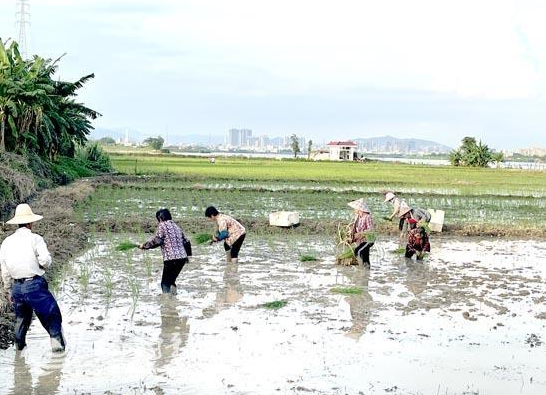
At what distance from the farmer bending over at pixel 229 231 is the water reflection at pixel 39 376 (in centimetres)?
368

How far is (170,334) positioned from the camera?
629cm

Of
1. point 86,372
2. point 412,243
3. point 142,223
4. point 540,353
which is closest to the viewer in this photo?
point 86,372

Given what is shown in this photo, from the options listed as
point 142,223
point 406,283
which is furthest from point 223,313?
point 142,223

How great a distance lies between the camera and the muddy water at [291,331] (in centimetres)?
509

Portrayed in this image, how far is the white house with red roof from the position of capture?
7469cm

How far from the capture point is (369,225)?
Answer: 9.98 metres

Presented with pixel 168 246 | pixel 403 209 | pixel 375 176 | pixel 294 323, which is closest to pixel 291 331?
pixel 294 323

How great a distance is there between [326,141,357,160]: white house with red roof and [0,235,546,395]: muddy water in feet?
212

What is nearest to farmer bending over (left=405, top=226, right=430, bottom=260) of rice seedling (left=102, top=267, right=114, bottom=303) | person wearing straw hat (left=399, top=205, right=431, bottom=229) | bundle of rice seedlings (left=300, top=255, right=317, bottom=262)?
person wearing straw hat (left=399, top=205, right=431, bottom=229)

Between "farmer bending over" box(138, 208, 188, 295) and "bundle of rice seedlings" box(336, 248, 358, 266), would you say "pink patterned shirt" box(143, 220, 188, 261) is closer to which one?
"farmer bending over" box(138, 208, 188, 295)

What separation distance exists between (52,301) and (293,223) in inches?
342

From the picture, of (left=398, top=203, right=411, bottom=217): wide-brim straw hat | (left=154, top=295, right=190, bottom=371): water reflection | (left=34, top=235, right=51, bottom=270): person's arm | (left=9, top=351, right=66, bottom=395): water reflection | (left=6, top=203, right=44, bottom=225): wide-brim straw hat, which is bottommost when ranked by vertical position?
(left=154, top=295, right=190, bottom=371): water reflection

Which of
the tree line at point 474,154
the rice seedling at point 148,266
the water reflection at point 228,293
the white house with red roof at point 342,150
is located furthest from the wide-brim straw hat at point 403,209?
the white house with red roof at point 342,150

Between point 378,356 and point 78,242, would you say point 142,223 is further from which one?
point 378,356
